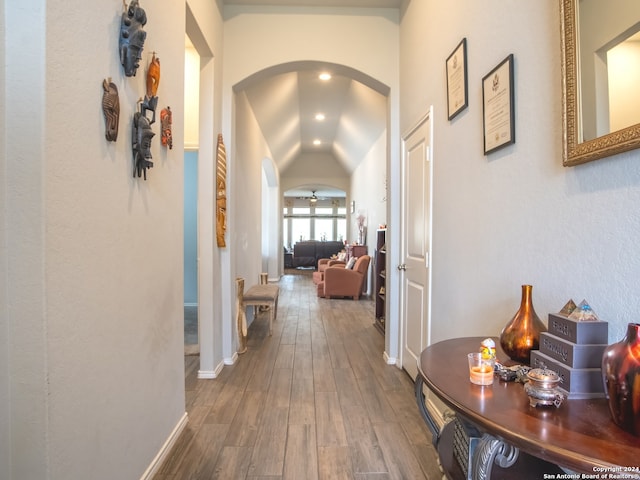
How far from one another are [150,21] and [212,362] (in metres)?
2.46

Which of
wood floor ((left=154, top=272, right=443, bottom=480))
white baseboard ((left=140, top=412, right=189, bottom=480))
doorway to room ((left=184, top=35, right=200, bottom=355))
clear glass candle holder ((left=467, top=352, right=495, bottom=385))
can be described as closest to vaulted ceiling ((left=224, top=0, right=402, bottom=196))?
doorway to room ((left=184, top=35, right=200, bottom=355))

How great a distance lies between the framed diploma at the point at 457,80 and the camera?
1970 millimetres

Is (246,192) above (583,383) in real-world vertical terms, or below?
above

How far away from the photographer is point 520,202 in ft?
4.78

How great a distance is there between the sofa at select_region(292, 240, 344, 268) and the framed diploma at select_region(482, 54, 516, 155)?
37.6ft

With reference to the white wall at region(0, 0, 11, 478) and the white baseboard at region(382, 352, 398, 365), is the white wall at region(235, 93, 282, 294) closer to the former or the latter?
the white baseboard at region(382, 352, 398, 365)

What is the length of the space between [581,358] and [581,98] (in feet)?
2.42

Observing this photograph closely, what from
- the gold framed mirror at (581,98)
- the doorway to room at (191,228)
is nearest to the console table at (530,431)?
the gold framed mirror at (581,98)

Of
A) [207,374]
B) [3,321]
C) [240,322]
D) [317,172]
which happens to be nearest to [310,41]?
[240,322]

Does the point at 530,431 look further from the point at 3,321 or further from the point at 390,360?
the point at 390,360

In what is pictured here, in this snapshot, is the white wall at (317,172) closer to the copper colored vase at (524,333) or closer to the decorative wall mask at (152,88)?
the decorative wall mask at (152,88)

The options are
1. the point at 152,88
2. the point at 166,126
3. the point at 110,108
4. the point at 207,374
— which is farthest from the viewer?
the point at 207,374

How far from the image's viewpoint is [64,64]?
1.13m

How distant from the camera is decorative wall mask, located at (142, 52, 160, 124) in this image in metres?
1.67
